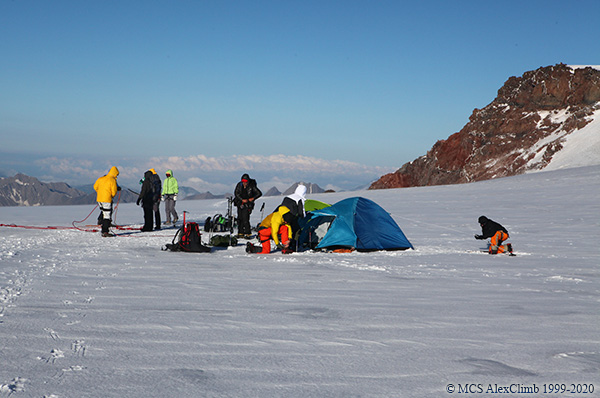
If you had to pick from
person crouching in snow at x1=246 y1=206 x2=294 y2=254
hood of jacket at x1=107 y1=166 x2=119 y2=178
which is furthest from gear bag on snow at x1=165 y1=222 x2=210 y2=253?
hood of jacket at x1=107 y1=166 x2=119 y2=178

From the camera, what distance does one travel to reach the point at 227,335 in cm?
444

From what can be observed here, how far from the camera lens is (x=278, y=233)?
36.0 ft

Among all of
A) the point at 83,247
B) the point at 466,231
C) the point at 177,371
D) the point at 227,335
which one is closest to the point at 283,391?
the point at 177,371

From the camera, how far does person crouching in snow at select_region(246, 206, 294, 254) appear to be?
10.9m

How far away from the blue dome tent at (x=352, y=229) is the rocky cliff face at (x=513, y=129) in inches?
3246

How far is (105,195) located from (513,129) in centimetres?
9719

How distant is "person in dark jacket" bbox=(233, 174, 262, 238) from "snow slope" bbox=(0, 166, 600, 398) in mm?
3815

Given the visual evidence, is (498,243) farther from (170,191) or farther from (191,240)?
(170,191)

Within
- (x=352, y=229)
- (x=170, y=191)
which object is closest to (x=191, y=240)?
(x=352, y=229)

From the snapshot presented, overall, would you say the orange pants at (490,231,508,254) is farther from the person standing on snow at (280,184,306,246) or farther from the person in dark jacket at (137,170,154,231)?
the person in dark jacket at (137,170,154,231)

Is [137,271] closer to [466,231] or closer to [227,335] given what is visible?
[227,335]

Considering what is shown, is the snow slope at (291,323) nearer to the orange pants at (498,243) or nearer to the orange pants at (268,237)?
the orange pants at (498,243)

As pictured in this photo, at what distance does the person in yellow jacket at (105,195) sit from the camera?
45.8 feet

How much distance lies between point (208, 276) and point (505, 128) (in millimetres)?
101343
